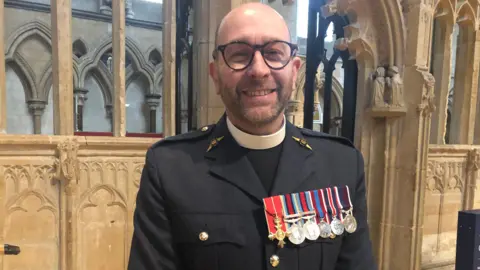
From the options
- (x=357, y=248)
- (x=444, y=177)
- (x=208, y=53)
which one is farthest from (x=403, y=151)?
(x=357, y=248)

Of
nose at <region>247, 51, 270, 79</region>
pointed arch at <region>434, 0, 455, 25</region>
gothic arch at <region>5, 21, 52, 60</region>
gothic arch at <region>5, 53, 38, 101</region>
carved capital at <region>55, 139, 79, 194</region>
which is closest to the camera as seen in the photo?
nose at <region>247, 51, 270, 79</region>

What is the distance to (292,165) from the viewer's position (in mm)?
882

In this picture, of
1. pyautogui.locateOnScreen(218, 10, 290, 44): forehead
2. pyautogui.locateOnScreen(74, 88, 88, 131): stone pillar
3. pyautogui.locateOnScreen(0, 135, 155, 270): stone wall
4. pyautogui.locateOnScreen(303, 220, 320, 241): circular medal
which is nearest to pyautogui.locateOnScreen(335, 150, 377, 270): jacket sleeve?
pyautogui.locateOnScreen(303, 220, 320, 241): circular medal

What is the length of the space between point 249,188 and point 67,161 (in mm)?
1976

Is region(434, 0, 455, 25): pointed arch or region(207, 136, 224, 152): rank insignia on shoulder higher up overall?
region(434, 0, 455, 25): pointed arch

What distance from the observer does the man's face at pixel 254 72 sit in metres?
0.75

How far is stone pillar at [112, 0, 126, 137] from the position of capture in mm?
2797

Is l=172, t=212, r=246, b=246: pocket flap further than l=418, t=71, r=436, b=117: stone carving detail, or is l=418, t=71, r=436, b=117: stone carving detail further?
l=418, t=71, r=436, b=117: stone carving detail

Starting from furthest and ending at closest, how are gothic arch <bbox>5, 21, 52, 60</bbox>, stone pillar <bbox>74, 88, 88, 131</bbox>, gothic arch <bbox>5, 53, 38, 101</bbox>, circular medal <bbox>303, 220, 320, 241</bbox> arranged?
stone pillar <bbox>74, 88, 88, 131</bbox> < gothic arch <bbox>5, 53, 38, 101</bbox> < gothic arch <bbox>5, 21, 52, 60</bbox> < circular medal <bbox>303, 220, 320, 241</bbox>

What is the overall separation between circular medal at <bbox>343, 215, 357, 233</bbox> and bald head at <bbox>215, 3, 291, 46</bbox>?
18.7 inches

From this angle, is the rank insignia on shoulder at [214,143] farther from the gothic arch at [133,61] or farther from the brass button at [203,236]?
the gothic arch at [133,61]

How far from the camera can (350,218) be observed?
0.91 meters

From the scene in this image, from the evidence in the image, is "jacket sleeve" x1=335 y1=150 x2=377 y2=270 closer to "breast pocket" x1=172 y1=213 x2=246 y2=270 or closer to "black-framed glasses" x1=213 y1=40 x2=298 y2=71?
"breast pocket" x1=172 y1=213 x2=246 y2=270

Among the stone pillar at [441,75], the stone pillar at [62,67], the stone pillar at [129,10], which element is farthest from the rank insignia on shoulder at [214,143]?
the stone pillar at [129,10]
